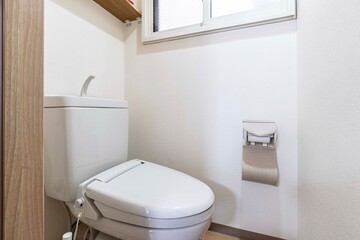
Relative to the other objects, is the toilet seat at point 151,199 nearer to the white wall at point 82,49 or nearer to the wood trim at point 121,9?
the white wall at point 82,49

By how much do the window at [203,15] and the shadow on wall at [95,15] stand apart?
204mm

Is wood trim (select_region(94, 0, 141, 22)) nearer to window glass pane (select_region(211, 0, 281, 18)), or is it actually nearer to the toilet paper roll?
window glass pane (select_region(211, 0, 281, 18))

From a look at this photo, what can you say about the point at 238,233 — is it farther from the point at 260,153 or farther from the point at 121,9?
the point at 121,9

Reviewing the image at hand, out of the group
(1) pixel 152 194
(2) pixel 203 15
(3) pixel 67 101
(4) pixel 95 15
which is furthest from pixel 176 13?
(1) pixel 152 194

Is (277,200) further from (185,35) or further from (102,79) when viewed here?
(102,79)

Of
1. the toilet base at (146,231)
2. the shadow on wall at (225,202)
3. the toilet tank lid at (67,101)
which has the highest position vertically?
the toilet tank lid at (67,101)

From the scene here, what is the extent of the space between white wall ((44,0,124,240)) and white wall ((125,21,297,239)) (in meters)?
0.13

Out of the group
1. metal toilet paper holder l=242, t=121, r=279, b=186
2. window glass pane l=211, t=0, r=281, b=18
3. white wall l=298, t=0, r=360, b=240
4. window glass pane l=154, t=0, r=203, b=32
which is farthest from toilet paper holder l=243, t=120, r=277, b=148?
window glass pane l=154, t=0, r=203, b=32

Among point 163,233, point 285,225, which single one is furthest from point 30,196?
point 285,225

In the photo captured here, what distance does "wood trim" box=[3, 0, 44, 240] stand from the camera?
27cm

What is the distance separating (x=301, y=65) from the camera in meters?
0.88

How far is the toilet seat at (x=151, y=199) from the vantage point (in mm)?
625

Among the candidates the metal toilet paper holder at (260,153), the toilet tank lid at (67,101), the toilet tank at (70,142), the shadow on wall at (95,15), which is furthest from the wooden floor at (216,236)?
the shadow on wall at (95,15)

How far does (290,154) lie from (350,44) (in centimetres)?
67
